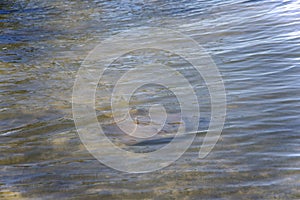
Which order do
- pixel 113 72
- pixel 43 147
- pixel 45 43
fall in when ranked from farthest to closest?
pixel 45 43, pixel 113 72, pixel 43 147

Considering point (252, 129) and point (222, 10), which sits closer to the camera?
point (252, 129)

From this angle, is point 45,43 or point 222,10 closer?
point 45,43

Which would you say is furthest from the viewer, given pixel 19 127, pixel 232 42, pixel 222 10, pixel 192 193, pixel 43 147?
pixel 222 10

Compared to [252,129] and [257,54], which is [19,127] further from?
[257,54]

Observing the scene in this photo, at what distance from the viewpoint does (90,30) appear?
782 centimetres

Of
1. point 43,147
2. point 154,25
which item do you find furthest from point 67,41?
point 43,147

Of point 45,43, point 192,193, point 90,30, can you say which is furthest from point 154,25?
point 192,193

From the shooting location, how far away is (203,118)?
4.26 metres

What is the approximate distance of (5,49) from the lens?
689 cm

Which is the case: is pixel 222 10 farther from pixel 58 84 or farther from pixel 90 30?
pixel 58 84

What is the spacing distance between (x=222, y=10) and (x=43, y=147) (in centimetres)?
542

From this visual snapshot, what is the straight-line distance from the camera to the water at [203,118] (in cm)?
319

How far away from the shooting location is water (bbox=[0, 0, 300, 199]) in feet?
10.5

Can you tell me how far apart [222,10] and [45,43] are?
9.98 feet
